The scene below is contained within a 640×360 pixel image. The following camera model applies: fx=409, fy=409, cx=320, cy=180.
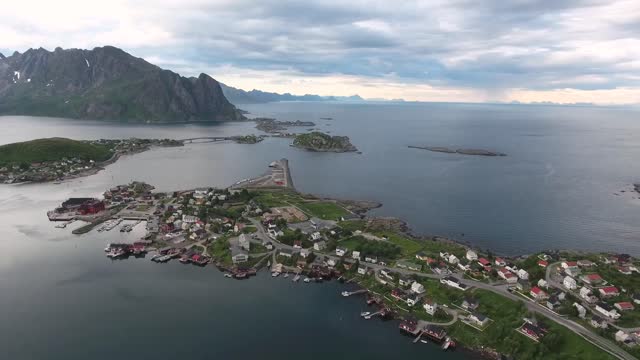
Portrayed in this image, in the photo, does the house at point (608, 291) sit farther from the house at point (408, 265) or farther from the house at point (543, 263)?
the house at point (408, 265)

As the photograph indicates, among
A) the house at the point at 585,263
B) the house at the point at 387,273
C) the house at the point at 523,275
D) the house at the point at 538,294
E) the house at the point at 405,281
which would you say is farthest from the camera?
the house at the point at 585,263

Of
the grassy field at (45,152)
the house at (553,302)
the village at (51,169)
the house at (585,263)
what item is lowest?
the house at (553,302)

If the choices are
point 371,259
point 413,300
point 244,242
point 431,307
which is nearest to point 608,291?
point 431,307

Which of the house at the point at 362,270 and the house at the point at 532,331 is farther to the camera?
the house at the point at 362,270

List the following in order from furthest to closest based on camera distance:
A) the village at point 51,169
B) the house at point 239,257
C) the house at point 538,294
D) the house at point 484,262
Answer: the village at point 51,169 → the house at point 239,257 → the house at point 484,262 → the house at point 538,294

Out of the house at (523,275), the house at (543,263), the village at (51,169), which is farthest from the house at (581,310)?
the village at (51,169)

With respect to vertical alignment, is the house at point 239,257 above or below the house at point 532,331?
above

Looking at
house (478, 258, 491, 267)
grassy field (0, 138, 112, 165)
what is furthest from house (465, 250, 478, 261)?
grassy field (0, 138, 112, 165)

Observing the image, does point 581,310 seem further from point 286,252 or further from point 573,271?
point 286,252
